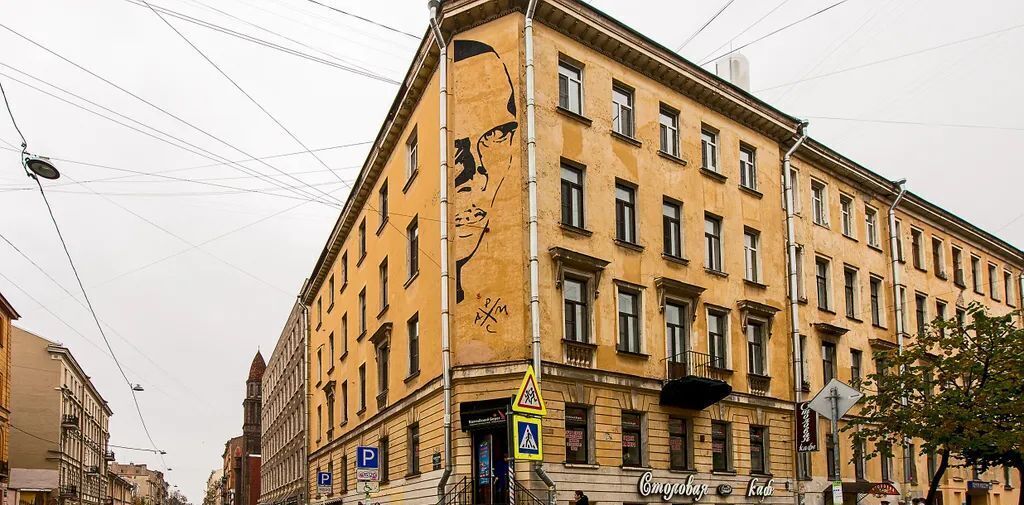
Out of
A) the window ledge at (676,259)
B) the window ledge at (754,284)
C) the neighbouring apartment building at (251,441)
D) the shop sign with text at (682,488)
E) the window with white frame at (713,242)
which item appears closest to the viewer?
the shop sign with text at (682,488)

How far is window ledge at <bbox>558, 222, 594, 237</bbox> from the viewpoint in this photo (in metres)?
24.5

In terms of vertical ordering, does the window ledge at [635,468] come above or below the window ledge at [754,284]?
below

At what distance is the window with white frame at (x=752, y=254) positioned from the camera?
30.3 meters

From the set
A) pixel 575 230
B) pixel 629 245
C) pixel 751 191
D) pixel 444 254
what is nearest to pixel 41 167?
pixel 444 254

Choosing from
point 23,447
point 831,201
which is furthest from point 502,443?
point 23,447

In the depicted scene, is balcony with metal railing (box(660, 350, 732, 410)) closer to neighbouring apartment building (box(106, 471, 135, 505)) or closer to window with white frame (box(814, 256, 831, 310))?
window with white frame (box(814, 256, 831, 310))

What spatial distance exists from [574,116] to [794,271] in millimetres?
10385

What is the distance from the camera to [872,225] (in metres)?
37.7

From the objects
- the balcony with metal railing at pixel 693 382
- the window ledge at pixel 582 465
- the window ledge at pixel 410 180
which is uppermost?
the window ledge at pixel 410 180

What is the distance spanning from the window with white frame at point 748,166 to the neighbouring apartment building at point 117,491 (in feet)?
346

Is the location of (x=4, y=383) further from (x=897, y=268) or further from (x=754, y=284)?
(x=897, y=268)

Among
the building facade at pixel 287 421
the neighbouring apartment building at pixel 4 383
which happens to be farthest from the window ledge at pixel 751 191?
the neighbouring apartment building at pixel 4 383

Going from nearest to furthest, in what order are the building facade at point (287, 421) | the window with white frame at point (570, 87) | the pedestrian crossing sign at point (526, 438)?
the pedestrian crossing sign at point (526, 438) → the window with white frame at point (570, 87) → the building facade at point (287, 421)

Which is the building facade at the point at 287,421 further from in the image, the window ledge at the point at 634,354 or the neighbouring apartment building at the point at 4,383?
the window ledge at the point at 634,354
